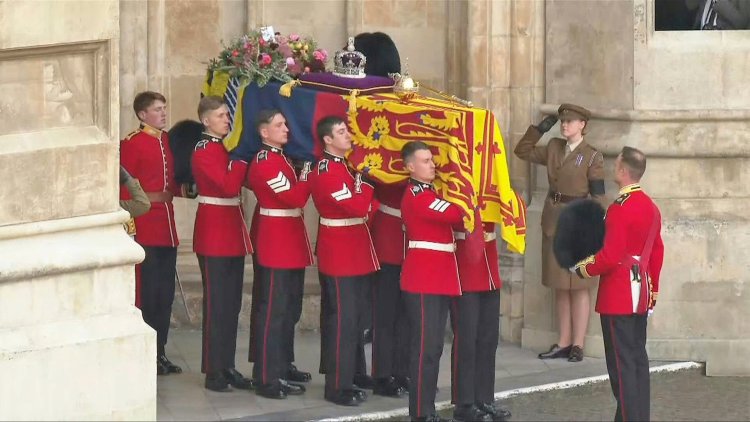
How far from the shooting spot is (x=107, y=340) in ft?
27.8

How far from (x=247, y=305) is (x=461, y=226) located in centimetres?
283

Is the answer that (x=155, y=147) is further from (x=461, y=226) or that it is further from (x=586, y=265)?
(x=586, y=265)

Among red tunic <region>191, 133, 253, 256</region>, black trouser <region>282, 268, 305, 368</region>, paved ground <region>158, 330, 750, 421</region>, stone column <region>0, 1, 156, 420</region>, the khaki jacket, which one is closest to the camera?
stone column <region>0, 1, 156, 420</region>

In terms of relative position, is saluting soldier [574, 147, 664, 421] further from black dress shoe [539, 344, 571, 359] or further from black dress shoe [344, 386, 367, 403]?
black dress shoe [539, 344, 571, 359]

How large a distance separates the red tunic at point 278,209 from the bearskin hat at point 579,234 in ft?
4.71

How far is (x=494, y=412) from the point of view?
9586 millimetres

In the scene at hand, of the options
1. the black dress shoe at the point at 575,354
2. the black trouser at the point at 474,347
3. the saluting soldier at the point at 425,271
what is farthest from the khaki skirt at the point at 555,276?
the saluting soldier at the point at 425,271

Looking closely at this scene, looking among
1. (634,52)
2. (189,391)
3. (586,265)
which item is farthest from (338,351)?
(634,52)

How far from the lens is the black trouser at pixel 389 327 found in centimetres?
1008

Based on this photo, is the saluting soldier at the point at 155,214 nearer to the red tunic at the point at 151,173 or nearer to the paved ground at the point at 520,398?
the red tunic at the point at 151,173

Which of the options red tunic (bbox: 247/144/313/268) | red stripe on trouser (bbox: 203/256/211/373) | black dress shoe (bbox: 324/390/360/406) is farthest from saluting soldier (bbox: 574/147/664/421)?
red stripe on trouser (bbox: 203/256/211/373)

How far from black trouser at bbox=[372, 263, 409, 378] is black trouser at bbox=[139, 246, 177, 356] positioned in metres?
1.25

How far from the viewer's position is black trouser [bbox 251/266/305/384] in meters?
9.88

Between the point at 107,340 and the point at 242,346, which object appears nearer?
the point at 107,340
